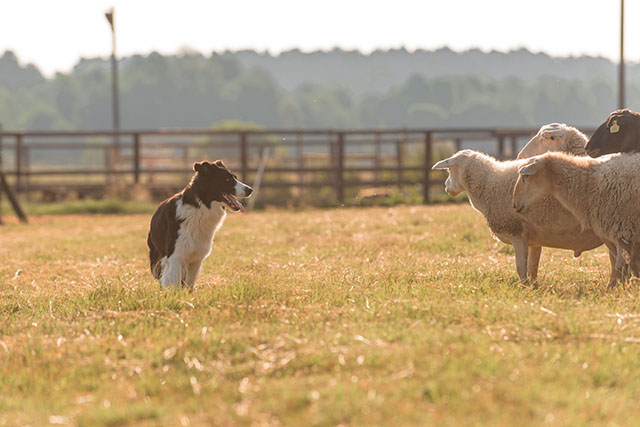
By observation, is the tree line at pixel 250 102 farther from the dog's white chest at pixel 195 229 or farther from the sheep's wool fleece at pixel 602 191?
the sheep's wool fleece at pixel 602 191

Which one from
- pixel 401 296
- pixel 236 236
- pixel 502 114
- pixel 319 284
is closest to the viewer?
pixel 401 296

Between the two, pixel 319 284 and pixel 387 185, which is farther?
pixel 387 185

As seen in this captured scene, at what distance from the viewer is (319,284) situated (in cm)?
667

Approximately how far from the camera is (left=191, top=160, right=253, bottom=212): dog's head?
709 centimetres

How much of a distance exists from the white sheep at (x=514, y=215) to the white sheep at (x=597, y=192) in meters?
0.20

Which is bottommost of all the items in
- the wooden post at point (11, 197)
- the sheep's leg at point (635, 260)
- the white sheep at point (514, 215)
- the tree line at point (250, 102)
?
the wooden post at point (11, 197)

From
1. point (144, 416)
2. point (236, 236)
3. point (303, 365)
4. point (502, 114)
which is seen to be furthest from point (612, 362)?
point (502, 114)

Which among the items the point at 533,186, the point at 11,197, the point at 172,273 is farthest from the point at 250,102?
the point at 533,186

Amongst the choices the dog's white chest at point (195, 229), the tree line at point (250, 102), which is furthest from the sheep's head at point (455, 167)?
the tree line at point (250, 102)

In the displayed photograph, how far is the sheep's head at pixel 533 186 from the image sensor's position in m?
6.21

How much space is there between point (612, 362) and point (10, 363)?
349 centimetres

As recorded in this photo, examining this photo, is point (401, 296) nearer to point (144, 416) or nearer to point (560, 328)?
point (560, 328)

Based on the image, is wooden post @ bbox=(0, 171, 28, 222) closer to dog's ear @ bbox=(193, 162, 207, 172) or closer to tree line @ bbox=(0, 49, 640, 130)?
Result: dog's ear @ bbox=(193, 162, 207, 172)

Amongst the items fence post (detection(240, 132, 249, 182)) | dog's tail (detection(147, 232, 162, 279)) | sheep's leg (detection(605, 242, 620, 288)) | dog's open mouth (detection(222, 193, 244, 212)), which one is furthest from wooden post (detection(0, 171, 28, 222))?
sheep's leg (detection(605, 242, 620, 288))
